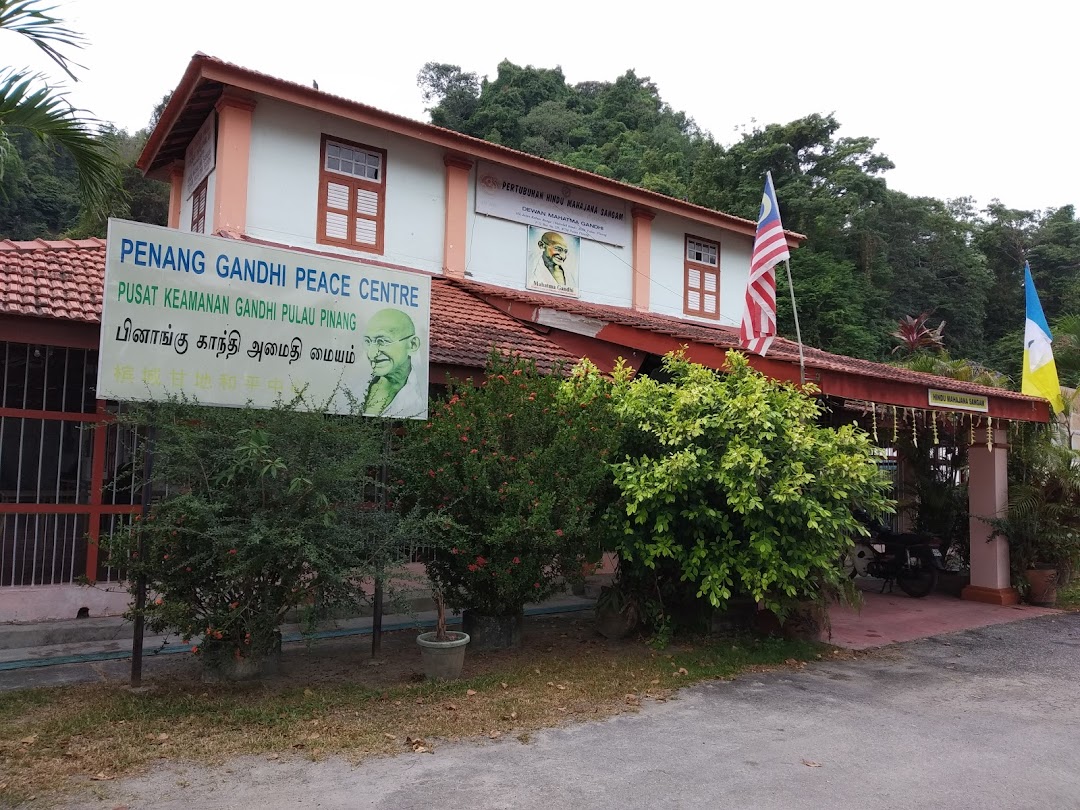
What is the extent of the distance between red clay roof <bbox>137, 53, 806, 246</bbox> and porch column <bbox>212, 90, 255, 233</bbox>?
0.28 metres

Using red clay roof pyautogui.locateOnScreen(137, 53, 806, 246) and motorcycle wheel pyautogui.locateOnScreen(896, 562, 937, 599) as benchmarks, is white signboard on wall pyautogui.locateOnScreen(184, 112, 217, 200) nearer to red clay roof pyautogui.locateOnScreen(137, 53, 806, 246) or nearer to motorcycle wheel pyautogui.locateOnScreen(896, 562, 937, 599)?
red clay roof pyautogui.locateOnScreen(137, 53, 806, 246)

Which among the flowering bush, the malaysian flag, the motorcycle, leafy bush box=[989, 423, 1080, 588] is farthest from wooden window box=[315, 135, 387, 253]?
leafy bush box=[989, 423, 1080, 588]

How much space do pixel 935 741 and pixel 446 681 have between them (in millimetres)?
3595

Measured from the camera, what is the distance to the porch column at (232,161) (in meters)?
10.3

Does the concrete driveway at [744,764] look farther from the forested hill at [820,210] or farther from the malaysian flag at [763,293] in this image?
the forested hill at [820,210]

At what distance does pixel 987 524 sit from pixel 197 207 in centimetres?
1251

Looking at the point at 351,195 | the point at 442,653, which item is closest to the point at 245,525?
the point at 442,653

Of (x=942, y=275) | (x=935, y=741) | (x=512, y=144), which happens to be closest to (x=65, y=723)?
(x=935, y=741)

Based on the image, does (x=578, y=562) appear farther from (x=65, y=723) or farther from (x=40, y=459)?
(x=40, y=459)

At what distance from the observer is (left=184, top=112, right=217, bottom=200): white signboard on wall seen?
1088cm

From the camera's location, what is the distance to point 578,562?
23.6 feet

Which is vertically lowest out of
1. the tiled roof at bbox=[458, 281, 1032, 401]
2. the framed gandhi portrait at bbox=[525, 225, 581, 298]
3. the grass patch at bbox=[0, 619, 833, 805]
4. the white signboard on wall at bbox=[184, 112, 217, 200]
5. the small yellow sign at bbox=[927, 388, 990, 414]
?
the grass patch at bbox=[0, 619, 833, 805]

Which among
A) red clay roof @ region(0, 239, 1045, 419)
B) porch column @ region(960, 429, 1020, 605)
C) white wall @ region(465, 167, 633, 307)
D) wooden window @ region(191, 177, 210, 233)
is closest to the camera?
red clay roof @ region(0, 239, 1045, 419)

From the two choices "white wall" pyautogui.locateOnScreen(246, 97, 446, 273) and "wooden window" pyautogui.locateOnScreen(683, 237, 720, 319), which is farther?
"wooden window" pyautogui.locateOnScreen(683, 237, 720, 319)
